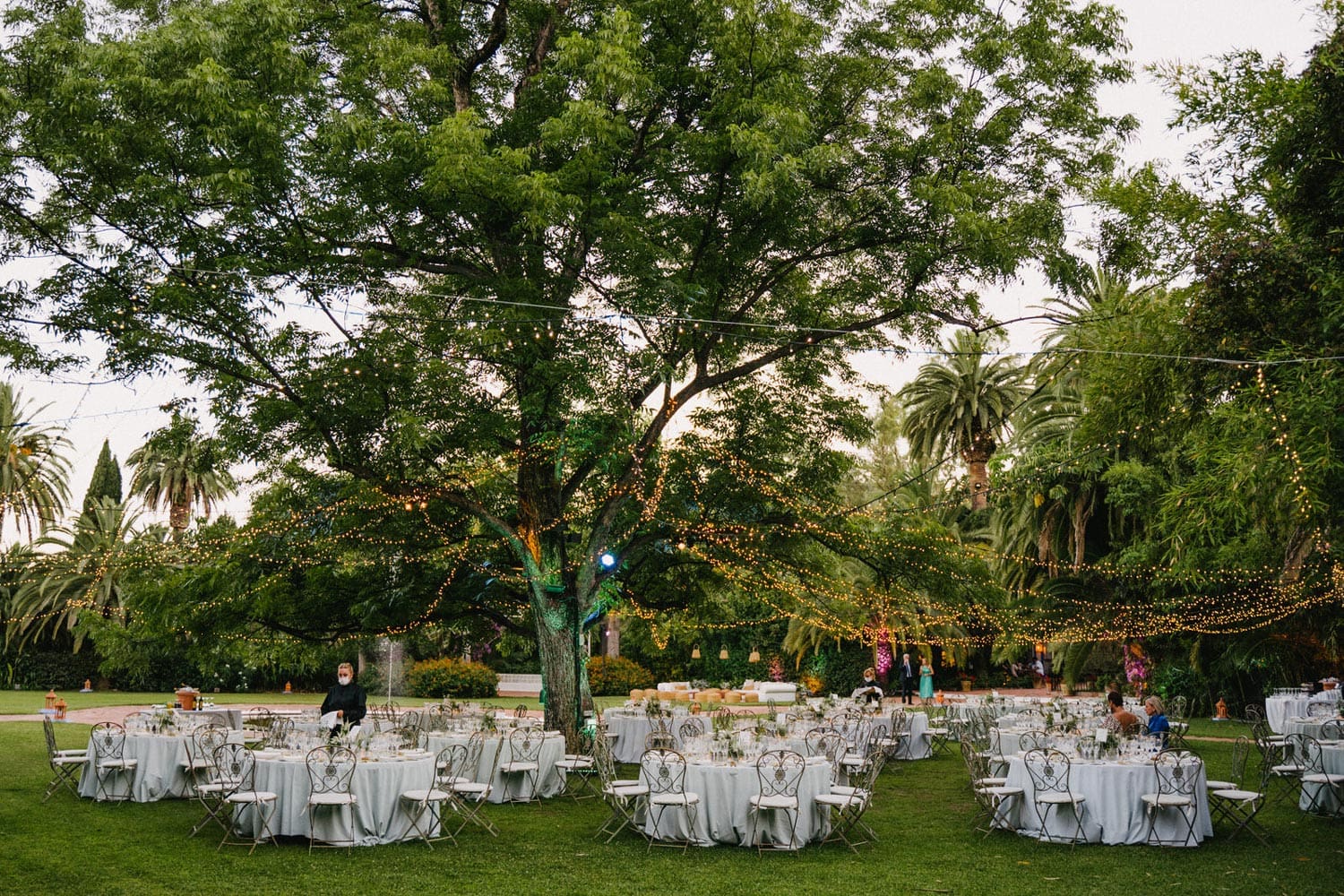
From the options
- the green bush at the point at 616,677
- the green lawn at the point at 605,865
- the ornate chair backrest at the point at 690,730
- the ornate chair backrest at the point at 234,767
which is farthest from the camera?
the green bush at the point at 616,677

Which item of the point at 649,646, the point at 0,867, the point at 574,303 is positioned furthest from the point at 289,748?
the point at 649,646

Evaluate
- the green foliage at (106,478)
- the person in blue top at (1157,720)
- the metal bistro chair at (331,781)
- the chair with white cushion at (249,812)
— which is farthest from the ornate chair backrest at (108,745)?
the green foliage at (106,478)

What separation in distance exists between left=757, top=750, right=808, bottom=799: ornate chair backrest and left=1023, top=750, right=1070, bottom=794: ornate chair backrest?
2.11m

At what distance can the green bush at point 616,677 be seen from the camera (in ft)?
107

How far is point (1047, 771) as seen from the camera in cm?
942


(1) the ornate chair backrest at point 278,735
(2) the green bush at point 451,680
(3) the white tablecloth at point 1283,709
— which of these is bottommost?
(2) the green bush at point 451,680

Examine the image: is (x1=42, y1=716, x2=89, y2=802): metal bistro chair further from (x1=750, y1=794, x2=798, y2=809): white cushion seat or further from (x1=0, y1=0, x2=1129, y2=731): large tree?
(x1=750, y1=794, x2=798, y2=809): white cushion seat

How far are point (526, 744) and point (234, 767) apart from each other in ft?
9.92

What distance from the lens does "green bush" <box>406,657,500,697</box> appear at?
3162 cm

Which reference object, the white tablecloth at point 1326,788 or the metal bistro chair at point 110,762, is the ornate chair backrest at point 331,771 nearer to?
the metal bistro chair at point 110,762

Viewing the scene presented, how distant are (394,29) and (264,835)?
9.36 m

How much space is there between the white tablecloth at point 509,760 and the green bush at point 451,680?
65.2 ft

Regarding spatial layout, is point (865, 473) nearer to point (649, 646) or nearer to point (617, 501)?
point (649, 646)

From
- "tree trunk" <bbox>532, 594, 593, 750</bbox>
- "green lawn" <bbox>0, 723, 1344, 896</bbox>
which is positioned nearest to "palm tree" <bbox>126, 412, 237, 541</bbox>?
"tree trunk" <bbox>532, 594, 593, 750</bbox>
